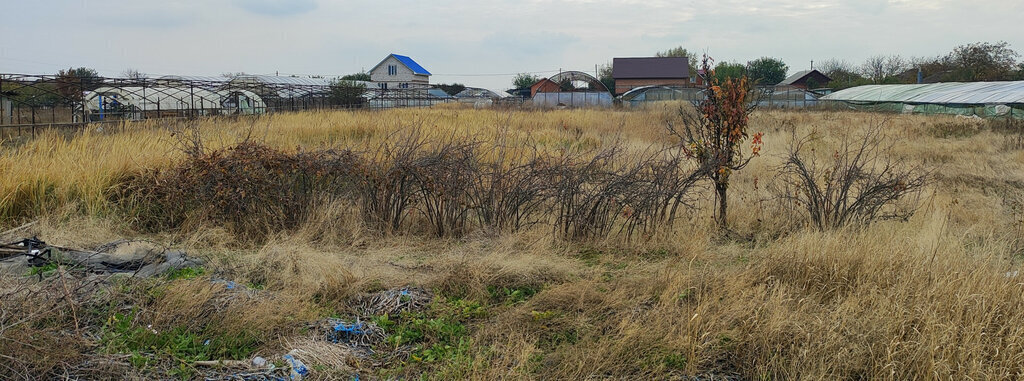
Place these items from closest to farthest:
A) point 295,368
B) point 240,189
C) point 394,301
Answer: point 295,368 → point 394,301 → point 240,189

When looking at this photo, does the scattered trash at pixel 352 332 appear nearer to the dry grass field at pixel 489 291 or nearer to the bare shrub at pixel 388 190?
the dry grass field at pixel 489 291

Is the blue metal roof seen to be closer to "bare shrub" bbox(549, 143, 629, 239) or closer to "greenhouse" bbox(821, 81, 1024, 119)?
"greenhouse" bbox(821, 81, 1024, 119)

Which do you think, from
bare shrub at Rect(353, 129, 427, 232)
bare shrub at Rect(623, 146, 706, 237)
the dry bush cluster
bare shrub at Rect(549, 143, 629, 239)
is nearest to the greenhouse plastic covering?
bare shrub at Rect(623, 146, 706, 237)

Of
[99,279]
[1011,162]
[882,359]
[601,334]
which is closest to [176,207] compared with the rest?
[99,279]

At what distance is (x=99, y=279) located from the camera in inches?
178

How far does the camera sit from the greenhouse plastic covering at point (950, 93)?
26.3 m

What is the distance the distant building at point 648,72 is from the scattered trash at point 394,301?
6380 cm

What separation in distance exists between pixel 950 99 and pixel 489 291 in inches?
1248

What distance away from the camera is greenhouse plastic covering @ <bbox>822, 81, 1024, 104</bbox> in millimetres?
26266

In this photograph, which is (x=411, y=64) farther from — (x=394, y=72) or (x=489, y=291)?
(x=489, y=291)

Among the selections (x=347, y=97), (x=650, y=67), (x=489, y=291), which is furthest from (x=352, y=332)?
(x=650, y=67)

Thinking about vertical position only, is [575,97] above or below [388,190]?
above

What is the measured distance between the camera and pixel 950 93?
31219 mm

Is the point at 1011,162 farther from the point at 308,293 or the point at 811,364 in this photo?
the point at 308,293
